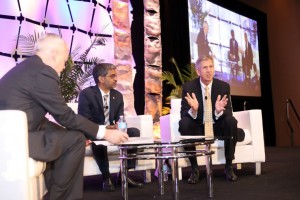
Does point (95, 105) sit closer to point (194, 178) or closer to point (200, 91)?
point (200, 91)

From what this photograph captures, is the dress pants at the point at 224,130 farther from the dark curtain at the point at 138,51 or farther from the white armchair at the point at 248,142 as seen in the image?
the dark curtain at the point at 138,51

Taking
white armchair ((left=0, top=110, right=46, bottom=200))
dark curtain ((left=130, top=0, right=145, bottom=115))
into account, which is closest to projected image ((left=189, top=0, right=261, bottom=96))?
dark curtain ((left=130, top=0, right=145, bottom=115))

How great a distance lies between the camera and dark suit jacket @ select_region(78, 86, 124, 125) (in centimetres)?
359

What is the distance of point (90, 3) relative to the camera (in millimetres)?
5719

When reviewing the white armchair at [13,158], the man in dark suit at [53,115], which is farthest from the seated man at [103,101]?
the white armchair at [13,158]

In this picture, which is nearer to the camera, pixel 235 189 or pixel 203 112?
pixel 235 189

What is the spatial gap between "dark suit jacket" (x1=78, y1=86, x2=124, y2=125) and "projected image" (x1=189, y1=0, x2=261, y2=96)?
11.5ft

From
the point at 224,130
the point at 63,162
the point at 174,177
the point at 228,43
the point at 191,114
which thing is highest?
the point at 228,43

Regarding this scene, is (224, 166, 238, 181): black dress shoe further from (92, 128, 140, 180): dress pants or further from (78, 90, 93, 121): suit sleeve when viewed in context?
(78, 90, 93, 121): suit sleeve

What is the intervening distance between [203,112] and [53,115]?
5.77 ft

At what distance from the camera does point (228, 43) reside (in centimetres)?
805

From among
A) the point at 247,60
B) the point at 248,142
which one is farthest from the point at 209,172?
the point at 247,60

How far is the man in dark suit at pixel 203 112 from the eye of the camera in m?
3.49

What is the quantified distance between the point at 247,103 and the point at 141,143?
6440 mm
